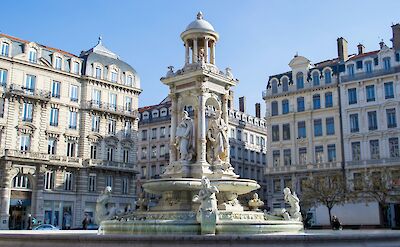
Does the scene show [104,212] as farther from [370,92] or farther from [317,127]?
[317,127]

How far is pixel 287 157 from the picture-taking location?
5844 centimetres

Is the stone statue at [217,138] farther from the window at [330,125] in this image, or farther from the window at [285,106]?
the window at [285,106]

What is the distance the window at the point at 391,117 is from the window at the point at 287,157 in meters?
11.9

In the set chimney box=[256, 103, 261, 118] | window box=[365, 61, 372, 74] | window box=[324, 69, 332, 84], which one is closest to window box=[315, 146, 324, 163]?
window box=[324, 69, 332, 84]

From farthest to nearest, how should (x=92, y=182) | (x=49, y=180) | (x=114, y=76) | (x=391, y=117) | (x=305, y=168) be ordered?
(x=114, y=76), (x=305, y=168), (x=92, y=182), (x=391, y=117), (x=49, y=180)

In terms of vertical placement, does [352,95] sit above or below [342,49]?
below

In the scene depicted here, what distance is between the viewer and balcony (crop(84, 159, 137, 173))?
174ft

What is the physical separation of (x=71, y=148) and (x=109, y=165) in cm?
465

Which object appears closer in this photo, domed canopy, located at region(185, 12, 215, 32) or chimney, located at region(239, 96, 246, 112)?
domed canopy, located at region(185, 12, 215, 32)

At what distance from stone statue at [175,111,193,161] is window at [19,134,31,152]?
32.9 m

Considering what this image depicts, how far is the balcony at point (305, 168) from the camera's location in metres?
54.3

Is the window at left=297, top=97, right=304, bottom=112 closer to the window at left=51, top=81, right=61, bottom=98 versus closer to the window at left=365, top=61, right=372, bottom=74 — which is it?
the window at left=365, top=61, right=372, bottom=74

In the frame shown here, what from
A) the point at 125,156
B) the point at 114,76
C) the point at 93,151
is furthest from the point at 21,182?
the point at 114,76

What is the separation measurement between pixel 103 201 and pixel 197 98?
18.3 ft
